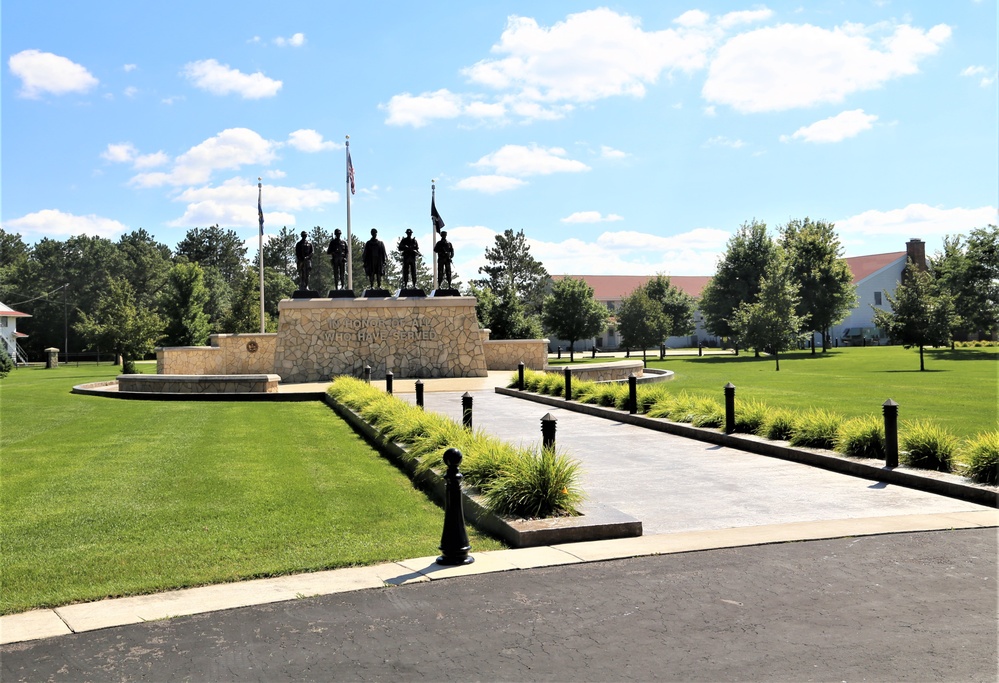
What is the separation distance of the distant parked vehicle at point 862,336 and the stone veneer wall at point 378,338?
2505 inches

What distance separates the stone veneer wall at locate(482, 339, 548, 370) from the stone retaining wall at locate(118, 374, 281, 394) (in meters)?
13.7

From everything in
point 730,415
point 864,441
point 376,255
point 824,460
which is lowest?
point 824,460

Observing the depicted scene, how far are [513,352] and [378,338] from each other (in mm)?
7190

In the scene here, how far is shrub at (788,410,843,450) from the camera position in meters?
11.5

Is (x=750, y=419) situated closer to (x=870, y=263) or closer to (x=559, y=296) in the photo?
(x=559, y=296)

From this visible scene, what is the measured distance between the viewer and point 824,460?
10.7 meters

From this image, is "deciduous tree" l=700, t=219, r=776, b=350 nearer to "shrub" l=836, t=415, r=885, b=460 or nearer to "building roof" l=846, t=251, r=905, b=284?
"building roof" l=846, t=251, r=905, b=284

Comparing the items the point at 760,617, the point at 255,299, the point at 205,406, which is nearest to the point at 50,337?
the point at 255,299

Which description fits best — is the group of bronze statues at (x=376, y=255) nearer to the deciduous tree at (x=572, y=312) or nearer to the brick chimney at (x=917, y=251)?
the deciduous tree at (x=572, y=312)

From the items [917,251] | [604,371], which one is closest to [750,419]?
[604,371]

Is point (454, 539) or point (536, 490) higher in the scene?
point (536, 490)

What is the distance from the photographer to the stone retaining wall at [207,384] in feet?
76.1

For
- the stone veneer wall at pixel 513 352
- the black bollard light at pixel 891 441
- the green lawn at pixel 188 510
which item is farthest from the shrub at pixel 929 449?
the stone veneer wall at pixel 513 352

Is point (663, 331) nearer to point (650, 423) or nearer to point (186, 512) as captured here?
point (650, 423)
